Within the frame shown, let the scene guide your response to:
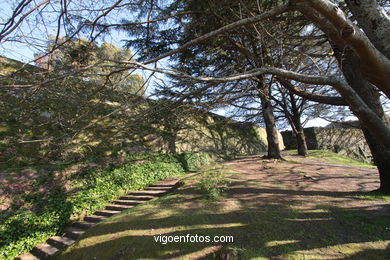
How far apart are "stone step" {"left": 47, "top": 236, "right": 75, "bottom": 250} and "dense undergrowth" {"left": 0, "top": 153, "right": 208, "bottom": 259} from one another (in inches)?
6.9

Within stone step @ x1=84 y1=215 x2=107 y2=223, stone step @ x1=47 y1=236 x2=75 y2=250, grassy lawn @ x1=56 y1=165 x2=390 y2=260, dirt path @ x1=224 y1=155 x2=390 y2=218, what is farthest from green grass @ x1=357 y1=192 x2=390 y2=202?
stone step @ x1=47 y1=236 x2=75 y2=250

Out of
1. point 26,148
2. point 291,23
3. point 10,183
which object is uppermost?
point 291,23

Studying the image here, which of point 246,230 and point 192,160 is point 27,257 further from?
point 192,160

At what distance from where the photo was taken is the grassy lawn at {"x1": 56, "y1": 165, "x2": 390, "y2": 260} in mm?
2877

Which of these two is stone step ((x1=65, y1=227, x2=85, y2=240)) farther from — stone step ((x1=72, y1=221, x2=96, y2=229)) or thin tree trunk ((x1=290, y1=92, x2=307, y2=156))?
thin tree trunk ((x1=290, y1=92, x2=307, y2=156))

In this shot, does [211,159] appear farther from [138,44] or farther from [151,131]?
[138,44]

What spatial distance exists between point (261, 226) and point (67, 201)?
627 centimetres

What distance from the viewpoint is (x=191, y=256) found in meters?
3.04

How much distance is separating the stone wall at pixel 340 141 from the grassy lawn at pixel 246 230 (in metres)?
14.5

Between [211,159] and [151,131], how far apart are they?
489cm

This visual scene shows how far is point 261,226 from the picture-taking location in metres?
3.51

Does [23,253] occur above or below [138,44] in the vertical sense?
below

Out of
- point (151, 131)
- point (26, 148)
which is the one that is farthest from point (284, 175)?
point (26, 148)

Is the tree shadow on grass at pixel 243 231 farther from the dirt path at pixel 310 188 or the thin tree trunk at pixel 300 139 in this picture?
the thin tree trunk at pixel 300 139
